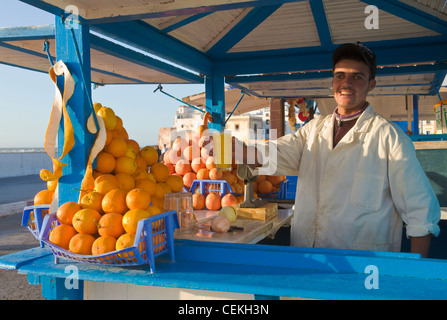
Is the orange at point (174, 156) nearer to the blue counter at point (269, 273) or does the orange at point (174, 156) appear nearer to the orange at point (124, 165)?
the orange at point (124, 165)

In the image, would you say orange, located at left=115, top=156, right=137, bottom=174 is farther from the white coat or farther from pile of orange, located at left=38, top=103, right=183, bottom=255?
the white coat

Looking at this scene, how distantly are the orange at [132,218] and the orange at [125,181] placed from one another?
2.34 ft

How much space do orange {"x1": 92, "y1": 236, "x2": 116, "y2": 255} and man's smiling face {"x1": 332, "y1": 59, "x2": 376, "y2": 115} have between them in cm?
149

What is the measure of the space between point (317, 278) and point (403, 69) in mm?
4429

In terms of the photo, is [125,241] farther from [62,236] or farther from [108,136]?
[108,136]

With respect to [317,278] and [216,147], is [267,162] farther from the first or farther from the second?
[317,278]

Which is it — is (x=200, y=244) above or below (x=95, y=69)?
below

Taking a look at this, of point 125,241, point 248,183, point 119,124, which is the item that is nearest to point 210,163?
point 248,183

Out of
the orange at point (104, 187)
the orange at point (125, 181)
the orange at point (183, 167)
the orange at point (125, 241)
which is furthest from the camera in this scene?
the orange at point (183, 167)

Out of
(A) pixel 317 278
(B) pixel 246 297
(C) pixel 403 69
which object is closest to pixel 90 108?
(B) pixel 246 297

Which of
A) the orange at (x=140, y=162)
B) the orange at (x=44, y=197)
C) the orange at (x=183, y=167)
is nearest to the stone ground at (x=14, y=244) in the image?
the orange at (x=183, y=167)

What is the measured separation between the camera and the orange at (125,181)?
8.28 feet

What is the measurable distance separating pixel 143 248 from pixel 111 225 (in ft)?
0.83
